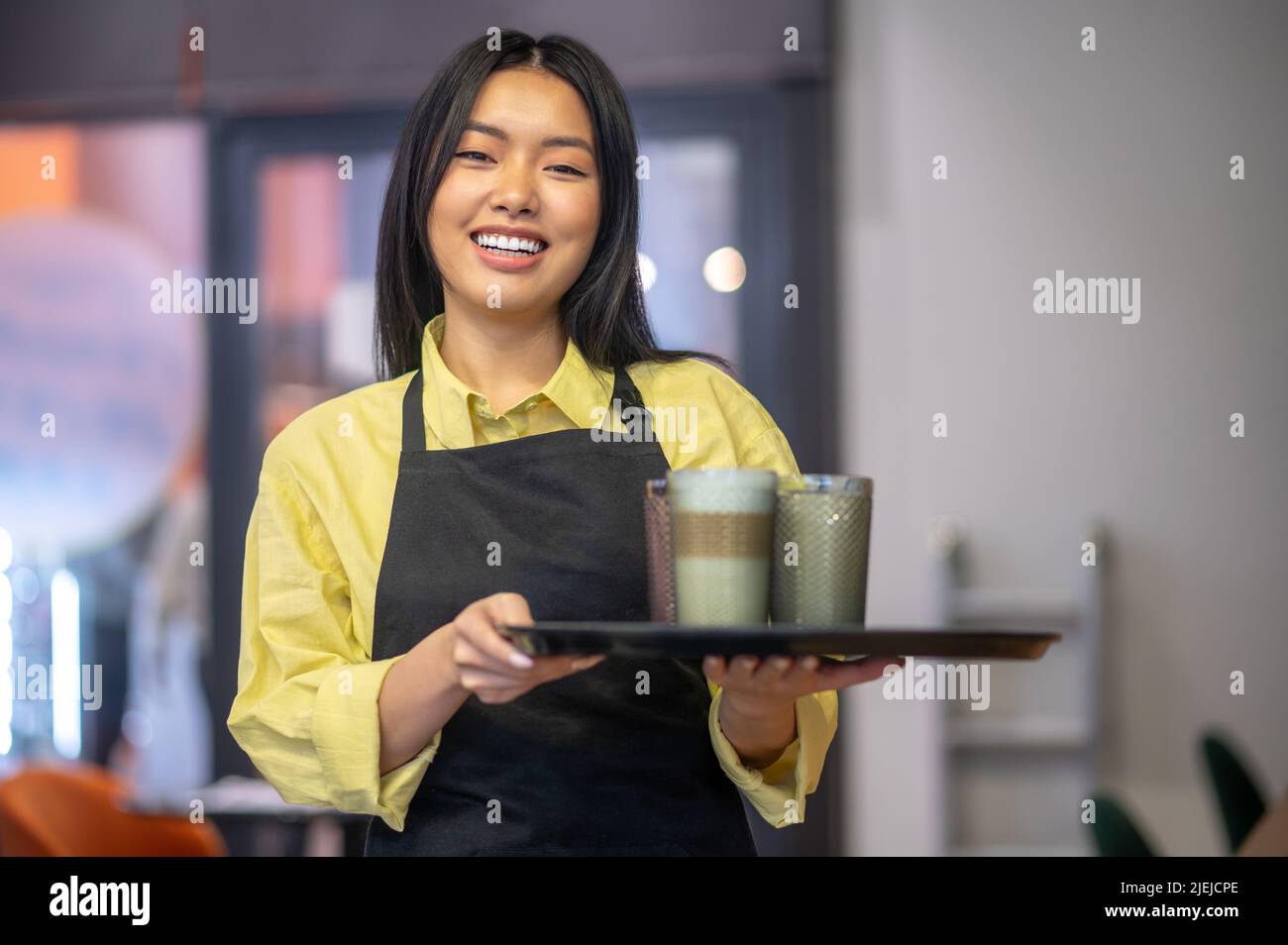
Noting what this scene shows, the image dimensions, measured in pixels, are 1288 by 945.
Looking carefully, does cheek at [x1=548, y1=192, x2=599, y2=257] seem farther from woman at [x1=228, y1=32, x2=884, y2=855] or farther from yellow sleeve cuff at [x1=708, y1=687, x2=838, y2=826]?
yellow sleeve cuff at [x1=708, y1=687, x2=838, y2=826]

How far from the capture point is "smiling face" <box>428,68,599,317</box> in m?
1.15

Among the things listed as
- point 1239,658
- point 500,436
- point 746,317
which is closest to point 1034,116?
point 746,317

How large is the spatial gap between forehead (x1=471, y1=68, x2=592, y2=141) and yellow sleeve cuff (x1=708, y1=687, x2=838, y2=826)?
50 cm

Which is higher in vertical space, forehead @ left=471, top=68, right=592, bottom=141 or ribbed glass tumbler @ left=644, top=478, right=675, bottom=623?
forehead @ left=471, top=68, right=592, bottom=141

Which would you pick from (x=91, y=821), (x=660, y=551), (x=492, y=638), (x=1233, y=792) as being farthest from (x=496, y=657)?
(x=91, y=821)

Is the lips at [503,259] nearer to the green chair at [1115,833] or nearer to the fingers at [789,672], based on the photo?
the fingers at [789,672]

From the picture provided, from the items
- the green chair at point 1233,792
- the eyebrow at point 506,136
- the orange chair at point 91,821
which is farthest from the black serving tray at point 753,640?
the orange chair at point 91,821

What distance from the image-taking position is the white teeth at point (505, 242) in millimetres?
1147

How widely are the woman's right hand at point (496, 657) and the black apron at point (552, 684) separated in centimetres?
21

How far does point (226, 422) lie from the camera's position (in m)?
3.36

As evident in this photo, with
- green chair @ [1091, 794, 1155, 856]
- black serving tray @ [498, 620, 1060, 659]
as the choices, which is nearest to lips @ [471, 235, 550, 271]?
black serving tray @ [498, 620, 1060, 659]

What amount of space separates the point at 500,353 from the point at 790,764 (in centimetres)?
43

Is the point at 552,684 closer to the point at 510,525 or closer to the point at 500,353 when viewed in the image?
the point at 510,525

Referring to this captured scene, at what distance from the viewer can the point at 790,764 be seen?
1153 millimetres
